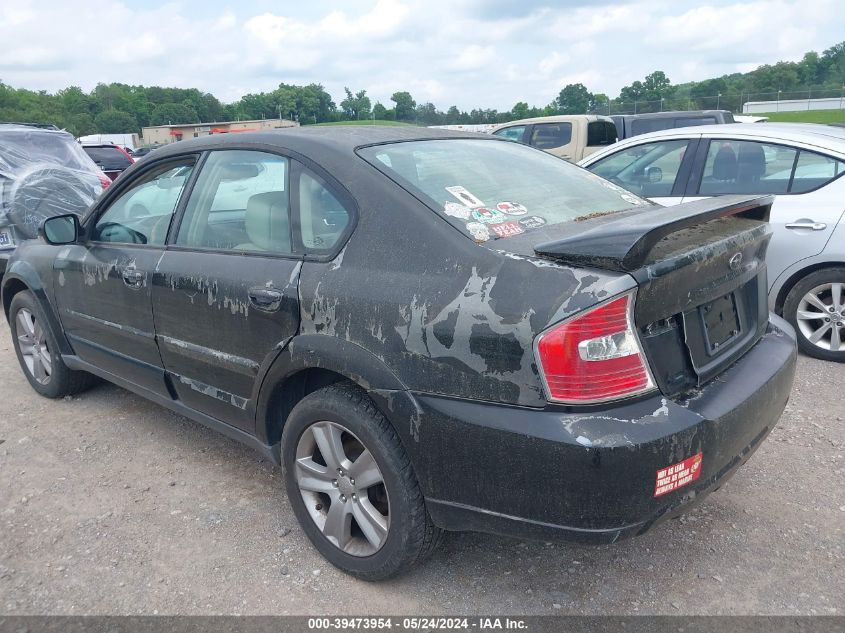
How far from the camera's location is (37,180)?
23.7 feet

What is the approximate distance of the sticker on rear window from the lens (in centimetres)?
249

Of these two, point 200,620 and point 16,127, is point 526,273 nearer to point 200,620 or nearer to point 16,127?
point 200,620

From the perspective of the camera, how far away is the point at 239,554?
279 centimetres

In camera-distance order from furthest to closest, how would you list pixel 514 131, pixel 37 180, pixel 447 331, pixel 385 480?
pixel 514 131, pixel 37 180, pixel 385 480, pixel 447 331

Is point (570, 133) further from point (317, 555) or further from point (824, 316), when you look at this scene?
point (317, 555)

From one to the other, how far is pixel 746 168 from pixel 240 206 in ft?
12.5

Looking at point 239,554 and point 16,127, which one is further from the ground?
point 16,127

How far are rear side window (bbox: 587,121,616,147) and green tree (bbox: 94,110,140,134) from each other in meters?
77.3

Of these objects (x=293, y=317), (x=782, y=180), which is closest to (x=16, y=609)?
(x=293, y=317)

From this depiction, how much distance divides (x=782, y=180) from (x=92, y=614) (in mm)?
4898

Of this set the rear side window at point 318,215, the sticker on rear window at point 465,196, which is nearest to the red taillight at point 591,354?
the sticker on rear window at point 465,196

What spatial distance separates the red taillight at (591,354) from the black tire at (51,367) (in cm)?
348

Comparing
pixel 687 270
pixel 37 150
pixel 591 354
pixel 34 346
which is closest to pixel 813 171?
pixel 687 270

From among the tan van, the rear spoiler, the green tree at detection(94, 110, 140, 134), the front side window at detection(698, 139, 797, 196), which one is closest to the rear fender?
the rear spoiler
